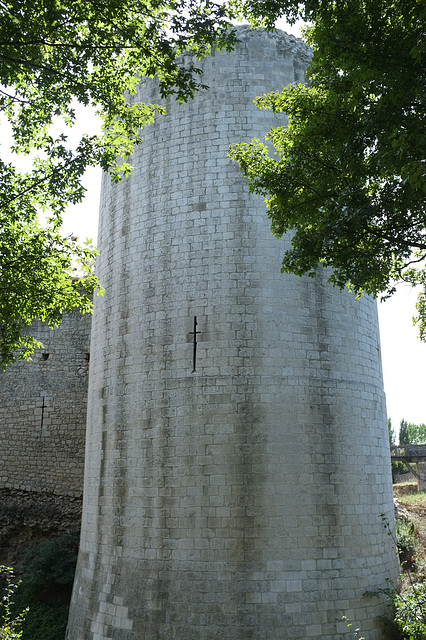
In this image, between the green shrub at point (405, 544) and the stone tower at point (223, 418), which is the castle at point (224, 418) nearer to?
the stone tower at point (223, 418)

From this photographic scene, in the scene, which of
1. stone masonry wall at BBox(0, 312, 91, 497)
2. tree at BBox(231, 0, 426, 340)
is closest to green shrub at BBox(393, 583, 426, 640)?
tree at BBox(231, 0, 426, 340)

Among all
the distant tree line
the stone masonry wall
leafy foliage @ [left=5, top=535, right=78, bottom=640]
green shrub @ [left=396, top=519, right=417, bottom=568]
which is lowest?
leafy foliage @ [left=5, top=535, right=78, bottom=640]

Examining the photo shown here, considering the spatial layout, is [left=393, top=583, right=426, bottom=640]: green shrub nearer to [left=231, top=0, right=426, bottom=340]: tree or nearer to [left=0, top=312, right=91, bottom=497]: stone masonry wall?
[left=231, top=0, right=426, bottom=340]: tree

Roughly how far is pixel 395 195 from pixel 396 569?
708cm

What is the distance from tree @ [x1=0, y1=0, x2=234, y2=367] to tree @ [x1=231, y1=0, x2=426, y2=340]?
4.59 feet

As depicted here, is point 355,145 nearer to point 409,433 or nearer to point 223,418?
point 223,418

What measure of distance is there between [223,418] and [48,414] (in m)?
8.25

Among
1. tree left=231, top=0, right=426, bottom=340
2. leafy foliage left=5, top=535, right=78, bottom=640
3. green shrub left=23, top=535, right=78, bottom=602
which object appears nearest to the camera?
tree left=231, top=0, right=426, bottom=340

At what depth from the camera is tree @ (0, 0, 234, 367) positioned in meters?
6.64

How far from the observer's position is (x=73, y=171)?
7.79 meters

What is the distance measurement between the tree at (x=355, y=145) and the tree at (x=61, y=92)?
55.1 inches

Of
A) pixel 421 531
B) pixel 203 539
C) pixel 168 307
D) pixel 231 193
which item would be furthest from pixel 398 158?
pixel 421 531

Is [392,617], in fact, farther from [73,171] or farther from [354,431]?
[73,171]

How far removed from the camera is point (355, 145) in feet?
22.7
